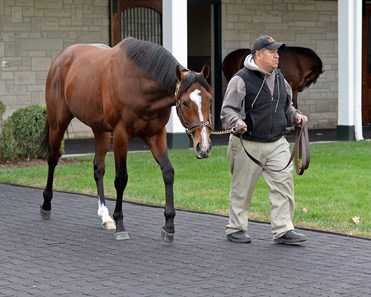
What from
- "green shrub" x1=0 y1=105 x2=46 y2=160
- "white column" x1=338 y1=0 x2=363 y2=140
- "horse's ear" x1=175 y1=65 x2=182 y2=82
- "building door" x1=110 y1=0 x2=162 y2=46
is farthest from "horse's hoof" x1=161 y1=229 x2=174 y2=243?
"building door" x1=110 y1=0 x2=162 y2=46

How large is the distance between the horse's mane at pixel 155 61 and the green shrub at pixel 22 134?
21.0 feet

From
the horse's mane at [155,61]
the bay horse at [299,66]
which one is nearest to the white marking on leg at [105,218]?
the horse's mane at [155,61]

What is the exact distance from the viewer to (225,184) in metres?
13.7

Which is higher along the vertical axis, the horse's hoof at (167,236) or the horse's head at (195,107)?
the horse's head at (195,107)

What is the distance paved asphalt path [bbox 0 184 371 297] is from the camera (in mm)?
7840

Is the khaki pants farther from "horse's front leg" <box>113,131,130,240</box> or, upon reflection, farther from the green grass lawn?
"horse's front leg" <box>113,131,130,240</box>

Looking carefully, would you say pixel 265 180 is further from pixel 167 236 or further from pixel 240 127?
pixel 167 236

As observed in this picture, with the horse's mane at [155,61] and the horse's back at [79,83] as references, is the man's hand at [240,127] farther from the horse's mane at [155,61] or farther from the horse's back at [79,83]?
the horse's back at [79,83]

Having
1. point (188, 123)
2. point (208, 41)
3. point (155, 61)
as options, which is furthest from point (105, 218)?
point (208, 41)

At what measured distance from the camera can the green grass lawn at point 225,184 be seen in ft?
36.4

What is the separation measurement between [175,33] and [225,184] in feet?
15.9

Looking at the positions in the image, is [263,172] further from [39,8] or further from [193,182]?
[39,8]

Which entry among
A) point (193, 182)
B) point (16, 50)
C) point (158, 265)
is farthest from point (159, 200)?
point (16, 50)

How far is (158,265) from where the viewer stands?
28.7 feet
